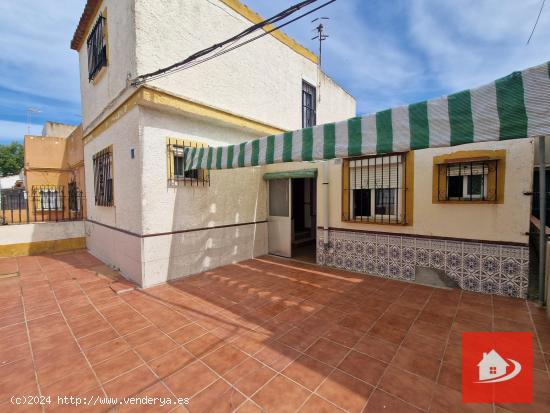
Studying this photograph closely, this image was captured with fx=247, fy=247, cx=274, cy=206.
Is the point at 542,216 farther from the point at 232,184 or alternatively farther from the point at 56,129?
the point at 56,129

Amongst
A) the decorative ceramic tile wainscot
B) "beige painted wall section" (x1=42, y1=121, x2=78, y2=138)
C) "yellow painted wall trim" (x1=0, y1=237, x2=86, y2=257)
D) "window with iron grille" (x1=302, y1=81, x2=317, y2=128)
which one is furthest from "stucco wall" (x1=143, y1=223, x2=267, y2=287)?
"beige painted wall section" (x1=42, y1=121, x2=78, y2=138)

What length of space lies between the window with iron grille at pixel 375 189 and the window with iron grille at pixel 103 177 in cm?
610

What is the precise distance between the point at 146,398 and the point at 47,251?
28.4ft

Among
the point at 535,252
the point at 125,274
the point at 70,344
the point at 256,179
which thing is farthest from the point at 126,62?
the point at 535,252

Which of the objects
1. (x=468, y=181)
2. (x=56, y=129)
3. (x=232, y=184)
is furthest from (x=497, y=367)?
(x=56, y=129)

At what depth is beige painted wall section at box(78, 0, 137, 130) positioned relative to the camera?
5066 millimetres

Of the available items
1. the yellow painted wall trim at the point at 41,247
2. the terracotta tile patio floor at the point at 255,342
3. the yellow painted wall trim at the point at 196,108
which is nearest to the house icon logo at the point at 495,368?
the terracotta tile patio floor at the point at 255,342

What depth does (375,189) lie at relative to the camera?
19.0ft

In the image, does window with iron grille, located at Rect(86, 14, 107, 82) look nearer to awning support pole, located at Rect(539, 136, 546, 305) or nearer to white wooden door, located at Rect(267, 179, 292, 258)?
white wooden door, located at Rect(267, 179, 292, 258)

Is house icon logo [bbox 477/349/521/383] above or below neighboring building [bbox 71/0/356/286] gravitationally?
below

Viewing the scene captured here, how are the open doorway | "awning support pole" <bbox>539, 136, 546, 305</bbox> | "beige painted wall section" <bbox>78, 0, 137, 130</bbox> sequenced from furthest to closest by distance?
1. the open doorway
2. "beige painted wall section" <bbox>78, 0, 137, 130</bbox>
3. "awning support pole" <bbox>539, 136, 546, 305</bbox>

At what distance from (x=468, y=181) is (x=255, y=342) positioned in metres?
4.78

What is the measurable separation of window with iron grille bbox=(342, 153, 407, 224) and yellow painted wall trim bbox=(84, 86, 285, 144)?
9.90ft

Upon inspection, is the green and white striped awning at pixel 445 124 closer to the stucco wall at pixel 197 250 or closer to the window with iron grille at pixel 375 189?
the window with iron grille at pixel 375 189
